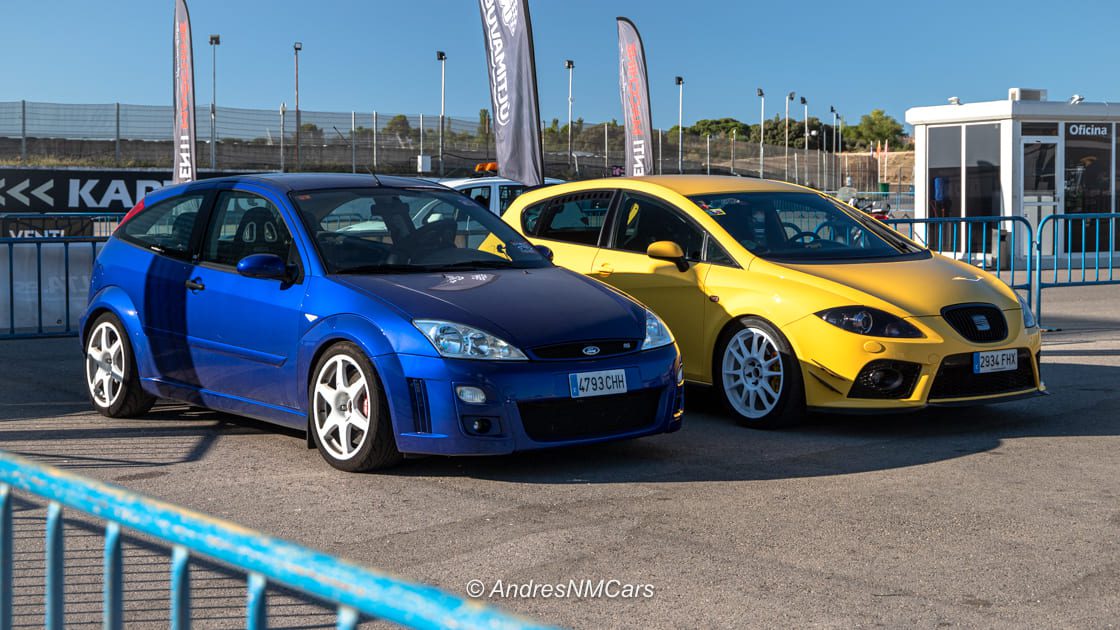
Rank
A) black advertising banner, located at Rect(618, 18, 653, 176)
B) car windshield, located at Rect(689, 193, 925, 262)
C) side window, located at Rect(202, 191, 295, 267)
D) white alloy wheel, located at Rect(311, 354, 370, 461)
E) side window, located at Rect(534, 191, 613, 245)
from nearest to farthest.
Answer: white alloy wheel, located at Rect(311, 354, 370, 461) → side window, located at Rect(202, 191, 295, 267) → car windshield, located at Rect(689, 193, 925, 262) → side window, located at Rect(534, 191, 613, 245) → black advertising banner, located at Rect(618, 18, 653, 176)

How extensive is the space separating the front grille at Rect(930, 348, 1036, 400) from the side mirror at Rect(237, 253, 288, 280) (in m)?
3.76

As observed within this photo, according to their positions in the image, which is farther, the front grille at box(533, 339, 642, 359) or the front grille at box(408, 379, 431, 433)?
the front grille at box(533, 339, 642, 359)

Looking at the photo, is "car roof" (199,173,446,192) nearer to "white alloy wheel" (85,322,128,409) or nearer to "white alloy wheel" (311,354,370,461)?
"white alloy wheel" (85,322,128,409)

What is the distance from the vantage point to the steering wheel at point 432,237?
276 inches

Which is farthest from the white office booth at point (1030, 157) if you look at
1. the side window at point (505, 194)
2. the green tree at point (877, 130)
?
the green tree at point (877, 130)

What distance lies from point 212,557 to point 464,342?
4040 millimetres

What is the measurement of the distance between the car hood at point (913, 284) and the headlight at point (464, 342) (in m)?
2.35

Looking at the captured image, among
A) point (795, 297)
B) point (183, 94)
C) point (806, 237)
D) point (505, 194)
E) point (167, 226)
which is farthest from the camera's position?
point (505, 194)

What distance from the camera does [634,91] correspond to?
1666 cm

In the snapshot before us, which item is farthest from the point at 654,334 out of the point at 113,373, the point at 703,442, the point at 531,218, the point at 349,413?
the point at 113,373

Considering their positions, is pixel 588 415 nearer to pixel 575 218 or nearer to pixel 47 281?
pixel 575 218

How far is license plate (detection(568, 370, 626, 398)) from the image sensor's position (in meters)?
6.07

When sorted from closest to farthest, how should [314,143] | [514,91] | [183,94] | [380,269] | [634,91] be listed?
[380,269]
[514,91]
[634,91]
[183,94]
[314,143]

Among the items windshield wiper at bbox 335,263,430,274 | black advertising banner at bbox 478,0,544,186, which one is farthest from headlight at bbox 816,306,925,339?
black advertising banner at bbox 478,0,544,186
